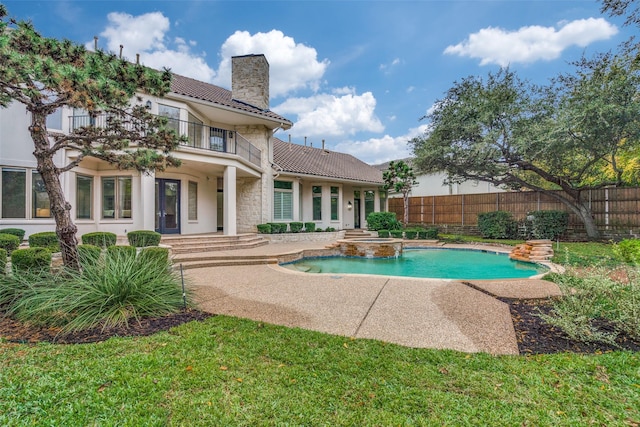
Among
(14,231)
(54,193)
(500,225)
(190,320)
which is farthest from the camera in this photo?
(500,225)

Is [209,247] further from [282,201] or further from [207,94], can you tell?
[207,94]

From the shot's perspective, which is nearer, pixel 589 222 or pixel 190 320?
pixel 190 320

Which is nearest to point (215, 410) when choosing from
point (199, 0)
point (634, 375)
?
point (634, 375)

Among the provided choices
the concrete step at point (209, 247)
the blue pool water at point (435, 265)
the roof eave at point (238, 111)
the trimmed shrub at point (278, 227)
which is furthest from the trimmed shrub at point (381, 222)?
the concrete step at point (209, 247)

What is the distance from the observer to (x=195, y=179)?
46.4 feet

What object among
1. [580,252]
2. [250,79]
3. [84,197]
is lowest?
[580,252]

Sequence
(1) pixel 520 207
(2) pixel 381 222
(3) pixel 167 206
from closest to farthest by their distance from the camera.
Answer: (3) pixel 167 206
(1) pixel 520 207
(2) pixel 381 222

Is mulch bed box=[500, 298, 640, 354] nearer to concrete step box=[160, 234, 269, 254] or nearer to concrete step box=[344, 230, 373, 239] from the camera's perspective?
concrete step box=[160, 234, 269, 254]

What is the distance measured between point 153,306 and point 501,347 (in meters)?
4.76

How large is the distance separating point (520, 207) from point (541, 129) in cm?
552

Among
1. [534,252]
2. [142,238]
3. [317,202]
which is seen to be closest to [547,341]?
[534,252]

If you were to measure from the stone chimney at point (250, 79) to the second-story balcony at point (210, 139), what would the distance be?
2314 mm

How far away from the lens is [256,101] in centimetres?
1600

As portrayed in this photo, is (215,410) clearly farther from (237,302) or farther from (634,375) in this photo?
(634,375)
